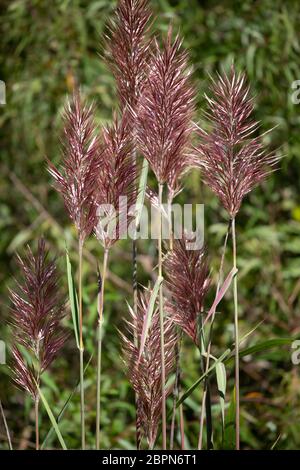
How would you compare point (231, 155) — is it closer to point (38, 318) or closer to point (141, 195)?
point (141, 195)

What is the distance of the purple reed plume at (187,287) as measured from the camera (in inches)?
37.5

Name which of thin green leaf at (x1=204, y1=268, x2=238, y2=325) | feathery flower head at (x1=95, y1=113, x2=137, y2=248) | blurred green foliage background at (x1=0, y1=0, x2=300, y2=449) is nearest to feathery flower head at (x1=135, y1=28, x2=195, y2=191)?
feathery flower head at (x1=95, y1=113, x2=137, y2=248)

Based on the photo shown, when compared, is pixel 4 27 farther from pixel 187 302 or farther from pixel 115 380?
pixel 187 302

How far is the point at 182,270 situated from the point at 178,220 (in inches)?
6.0

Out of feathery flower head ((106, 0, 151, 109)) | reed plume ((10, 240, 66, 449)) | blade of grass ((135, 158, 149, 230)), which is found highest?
feathery flower head ((106, 0, 151, 109))

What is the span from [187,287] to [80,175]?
6.6 inches

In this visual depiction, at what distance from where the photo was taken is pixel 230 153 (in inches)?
37.1

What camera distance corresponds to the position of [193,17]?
260 centimetres

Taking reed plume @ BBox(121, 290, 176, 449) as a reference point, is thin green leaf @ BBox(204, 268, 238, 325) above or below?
above

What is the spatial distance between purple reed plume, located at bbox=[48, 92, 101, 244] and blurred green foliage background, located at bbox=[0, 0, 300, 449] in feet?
4.62

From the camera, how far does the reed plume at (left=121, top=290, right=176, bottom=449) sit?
3.10 ft

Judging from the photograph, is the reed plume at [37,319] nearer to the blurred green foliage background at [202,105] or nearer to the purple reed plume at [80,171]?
the purple reed plume at [80,171]

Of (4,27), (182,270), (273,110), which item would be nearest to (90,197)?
(182,270)

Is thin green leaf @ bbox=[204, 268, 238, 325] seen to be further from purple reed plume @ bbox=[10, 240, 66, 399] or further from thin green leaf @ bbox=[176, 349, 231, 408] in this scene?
purple reed plume @ bbox=[10, 240, 66, 399]
